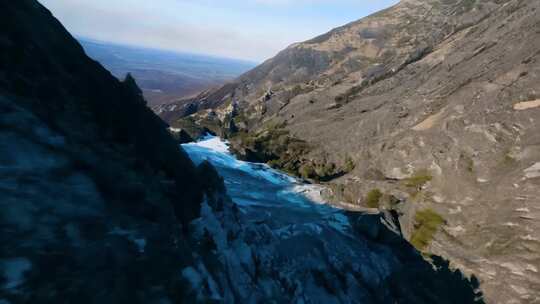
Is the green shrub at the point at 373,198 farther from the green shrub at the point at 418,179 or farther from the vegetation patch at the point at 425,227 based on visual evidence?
the vegetation patch at the point at 425,227

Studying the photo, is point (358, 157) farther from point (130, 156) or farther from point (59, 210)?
point (59, 210)

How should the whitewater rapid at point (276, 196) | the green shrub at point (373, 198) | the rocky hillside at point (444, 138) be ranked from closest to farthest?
the whitewater rapid at point (276, 196) < the rocky hillside at point (444, 138) < the green shrub at point (373, 198)

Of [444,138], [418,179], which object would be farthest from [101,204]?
[444,138]

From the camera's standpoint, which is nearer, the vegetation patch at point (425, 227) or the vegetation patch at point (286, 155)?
the vegetation patch at point (425, 227)

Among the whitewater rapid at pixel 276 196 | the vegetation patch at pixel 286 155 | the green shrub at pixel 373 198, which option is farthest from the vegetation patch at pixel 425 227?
the vegetation patch at pixel 286 155

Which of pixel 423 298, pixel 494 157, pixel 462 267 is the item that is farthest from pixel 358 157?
pixel 423 298

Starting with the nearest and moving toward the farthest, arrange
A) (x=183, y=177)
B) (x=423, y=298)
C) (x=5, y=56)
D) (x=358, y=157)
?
(x=5, y=56) < (x=183, y=177) < (x=423, y=298) < (x=358, y=157)
